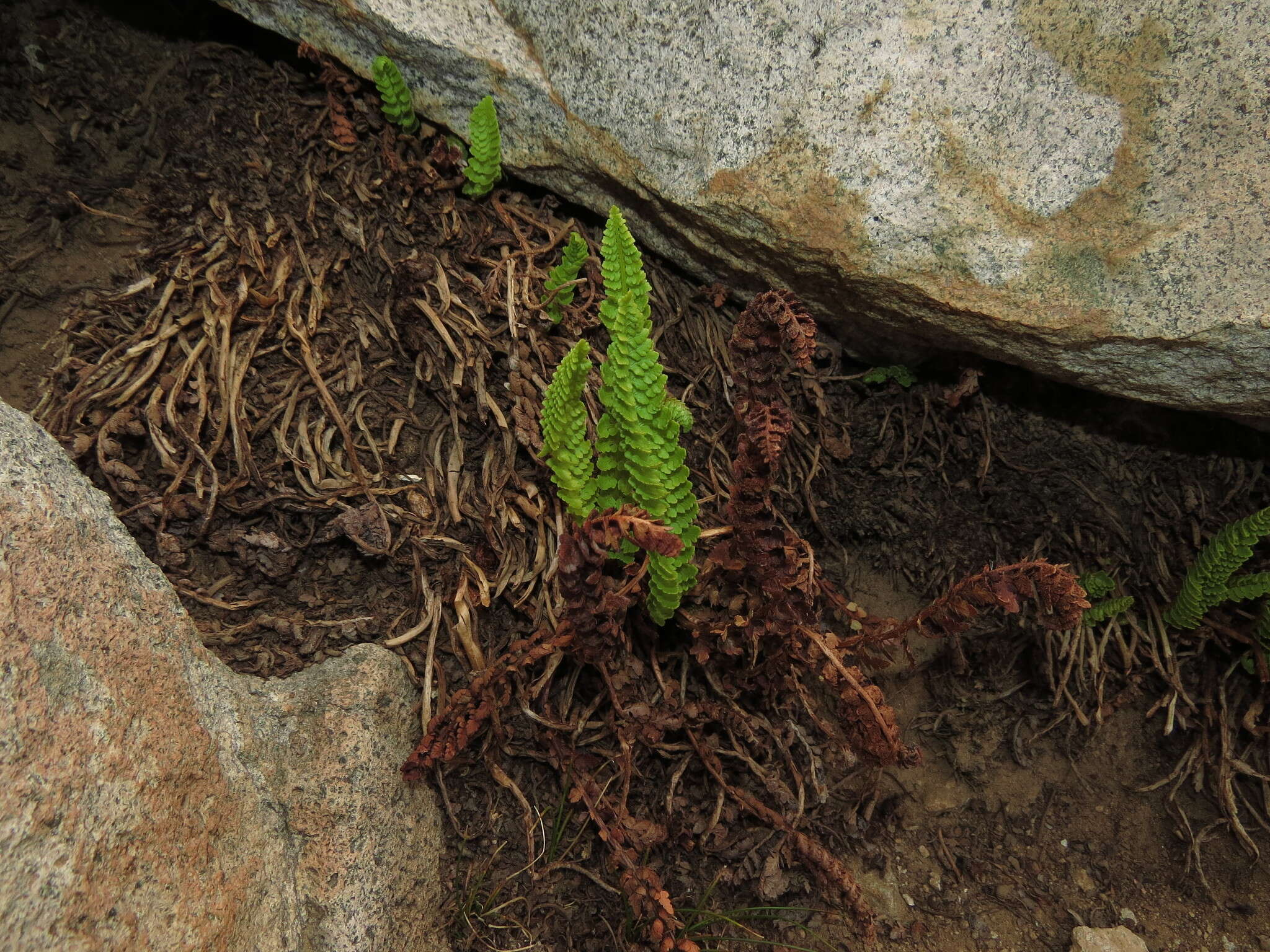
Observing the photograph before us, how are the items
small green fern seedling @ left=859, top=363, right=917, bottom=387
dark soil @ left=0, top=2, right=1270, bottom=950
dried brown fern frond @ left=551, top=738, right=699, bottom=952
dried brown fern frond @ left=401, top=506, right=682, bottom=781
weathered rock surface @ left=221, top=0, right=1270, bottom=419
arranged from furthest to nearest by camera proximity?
small green fern seedling @ left=859, top=363, right=917, bottom=387, dark soil @ left=0, top=2, right=1270, bottom=950, weathered rock surface @ left=221, top=0, right=1270, bottom=419, dried brown fern frond @ left=551, top=738, right=699, bottom=952, dried brown fern frond @ left=401, top=506, right=682, bottom=781

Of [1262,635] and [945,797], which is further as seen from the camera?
[945,797]

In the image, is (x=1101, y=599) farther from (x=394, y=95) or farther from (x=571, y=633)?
(x=394, y=95)

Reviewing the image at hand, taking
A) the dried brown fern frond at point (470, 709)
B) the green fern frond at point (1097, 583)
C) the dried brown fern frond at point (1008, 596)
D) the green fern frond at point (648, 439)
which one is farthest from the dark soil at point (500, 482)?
the dried brown fern frond at point (1008, 596)

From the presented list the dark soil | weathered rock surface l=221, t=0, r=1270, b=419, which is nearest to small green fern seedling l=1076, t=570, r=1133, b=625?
the dark soil

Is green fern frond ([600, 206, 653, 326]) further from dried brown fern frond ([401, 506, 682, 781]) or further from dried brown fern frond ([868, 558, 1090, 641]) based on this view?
dried brown fern frond ([868, 558, 1090, 641])

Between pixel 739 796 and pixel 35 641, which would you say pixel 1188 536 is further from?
pixel 35 641

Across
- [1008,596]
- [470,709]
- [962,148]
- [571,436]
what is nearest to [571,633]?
[470,709]
